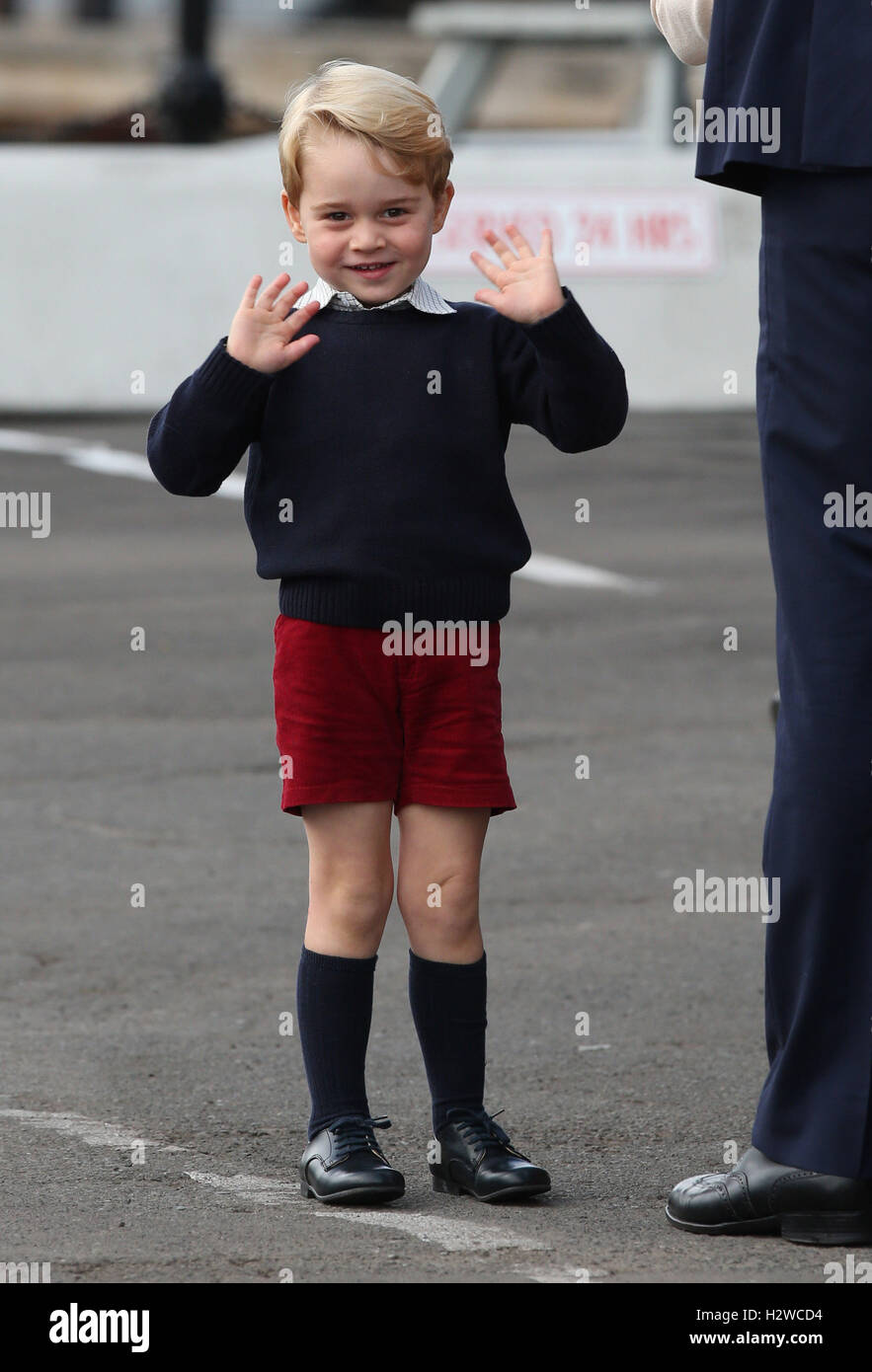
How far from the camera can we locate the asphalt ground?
361 cm

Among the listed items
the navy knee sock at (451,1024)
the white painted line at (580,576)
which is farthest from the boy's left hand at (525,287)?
the white painted line at (580,576)

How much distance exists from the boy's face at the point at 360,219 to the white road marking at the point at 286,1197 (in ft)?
4.44

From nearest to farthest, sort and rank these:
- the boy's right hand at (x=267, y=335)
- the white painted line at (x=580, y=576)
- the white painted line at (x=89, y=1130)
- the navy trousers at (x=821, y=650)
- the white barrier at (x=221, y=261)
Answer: the navy trousers at (x=821, y=650), the boy's right hand at (x=267, y=335), the white painted line at (x=89, y=1130), the white painted line at (x=580, y=576), the white barrier at (x=221, y=261)

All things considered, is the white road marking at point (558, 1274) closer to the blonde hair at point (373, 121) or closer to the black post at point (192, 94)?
the blonde hair at point (373, 121)

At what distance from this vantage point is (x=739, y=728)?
7637 millimetres

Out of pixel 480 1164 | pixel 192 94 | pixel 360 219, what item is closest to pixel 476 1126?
pixel 480 1164

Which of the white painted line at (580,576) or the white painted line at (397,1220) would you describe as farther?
the white painted line at (580,576)

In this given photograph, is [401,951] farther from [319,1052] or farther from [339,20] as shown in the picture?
[339,20]

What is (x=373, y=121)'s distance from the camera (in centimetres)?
366

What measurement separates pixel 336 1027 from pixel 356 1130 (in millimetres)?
160

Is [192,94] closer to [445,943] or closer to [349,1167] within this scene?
[445,943]

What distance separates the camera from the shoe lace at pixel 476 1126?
3.80 meters

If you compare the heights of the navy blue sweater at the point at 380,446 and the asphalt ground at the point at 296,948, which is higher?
the navy blue sweater at the point at 380,446

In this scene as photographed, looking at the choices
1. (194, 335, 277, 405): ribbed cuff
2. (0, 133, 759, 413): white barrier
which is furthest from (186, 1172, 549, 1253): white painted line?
(0, 133, 759, 413): white barrier
